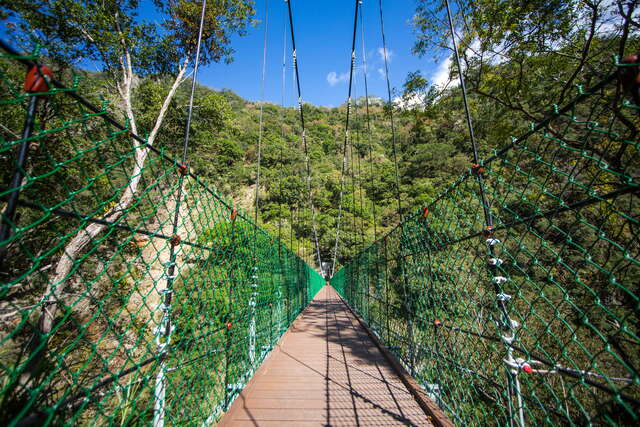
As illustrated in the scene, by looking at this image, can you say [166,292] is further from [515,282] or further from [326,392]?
[515,282]

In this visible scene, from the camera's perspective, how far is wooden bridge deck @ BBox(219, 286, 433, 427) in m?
1.41

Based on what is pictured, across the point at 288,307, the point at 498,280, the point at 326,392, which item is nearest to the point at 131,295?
the point at 326,392

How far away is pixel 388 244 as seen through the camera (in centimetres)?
278

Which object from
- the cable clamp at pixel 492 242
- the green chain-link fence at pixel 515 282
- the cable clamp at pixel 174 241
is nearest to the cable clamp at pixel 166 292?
the cable clamp at pixel 174 241

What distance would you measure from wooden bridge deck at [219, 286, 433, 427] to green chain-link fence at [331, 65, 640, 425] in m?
0.23

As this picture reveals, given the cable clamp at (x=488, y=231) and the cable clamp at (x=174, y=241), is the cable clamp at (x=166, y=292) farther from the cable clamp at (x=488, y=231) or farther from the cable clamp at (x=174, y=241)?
the cable clamp at (x=488, y=231)

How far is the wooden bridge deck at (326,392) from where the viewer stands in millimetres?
1411

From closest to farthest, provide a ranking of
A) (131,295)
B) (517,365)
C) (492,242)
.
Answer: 1. (517,365)
2. (492,242)
3. (131,295)

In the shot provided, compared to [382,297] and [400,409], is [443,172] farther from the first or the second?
[400,409]

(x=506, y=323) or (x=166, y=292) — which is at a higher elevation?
(x=166, y=292)

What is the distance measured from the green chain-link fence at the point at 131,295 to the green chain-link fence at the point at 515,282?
1.16 metres

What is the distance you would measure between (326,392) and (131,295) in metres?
1.35

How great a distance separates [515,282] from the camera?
1786 mm

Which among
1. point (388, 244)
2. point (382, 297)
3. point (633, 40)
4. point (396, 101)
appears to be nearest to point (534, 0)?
point (633, 40)
